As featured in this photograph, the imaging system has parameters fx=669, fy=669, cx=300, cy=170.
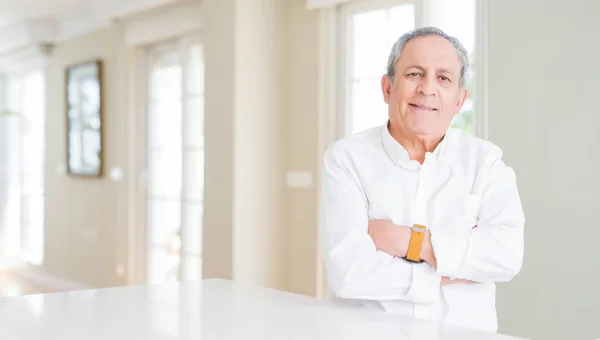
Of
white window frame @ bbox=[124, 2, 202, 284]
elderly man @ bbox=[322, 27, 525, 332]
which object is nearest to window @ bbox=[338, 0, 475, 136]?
elderly man @ bbox=[322, 27, 525, 332]

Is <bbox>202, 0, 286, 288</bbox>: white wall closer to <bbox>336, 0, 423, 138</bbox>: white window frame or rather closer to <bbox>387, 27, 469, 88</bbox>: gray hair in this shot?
<bbox>336, 0, 423, 138</bbox>: white window frame

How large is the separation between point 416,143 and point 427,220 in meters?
0.22

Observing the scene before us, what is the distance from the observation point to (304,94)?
429cm

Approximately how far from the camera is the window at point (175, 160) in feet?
16.6

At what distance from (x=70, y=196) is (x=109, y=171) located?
838 mm

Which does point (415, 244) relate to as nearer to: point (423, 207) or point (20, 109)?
point (423, 207)

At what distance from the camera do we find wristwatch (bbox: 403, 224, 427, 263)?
1661 mm

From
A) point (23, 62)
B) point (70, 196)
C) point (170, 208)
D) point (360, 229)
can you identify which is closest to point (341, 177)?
point (360, 229)

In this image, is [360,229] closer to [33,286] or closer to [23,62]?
[33,286]

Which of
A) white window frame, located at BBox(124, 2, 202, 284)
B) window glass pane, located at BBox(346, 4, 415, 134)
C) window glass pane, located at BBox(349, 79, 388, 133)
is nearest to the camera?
window glass pane, located at BBox(346, 4, 415, 134)

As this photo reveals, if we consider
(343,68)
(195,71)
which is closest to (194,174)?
(195,71)

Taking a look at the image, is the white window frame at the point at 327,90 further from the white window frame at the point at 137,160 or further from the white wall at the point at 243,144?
the white window frame at the point at 137,160

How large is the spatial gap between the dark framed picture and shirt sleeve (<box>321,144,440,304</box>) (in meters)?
4.75

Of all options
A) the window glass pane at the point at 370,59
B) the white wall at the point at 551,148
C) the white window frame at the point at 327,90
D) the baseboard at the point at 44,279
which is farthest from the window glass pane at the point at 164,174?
the white wall at the point at 551,148
